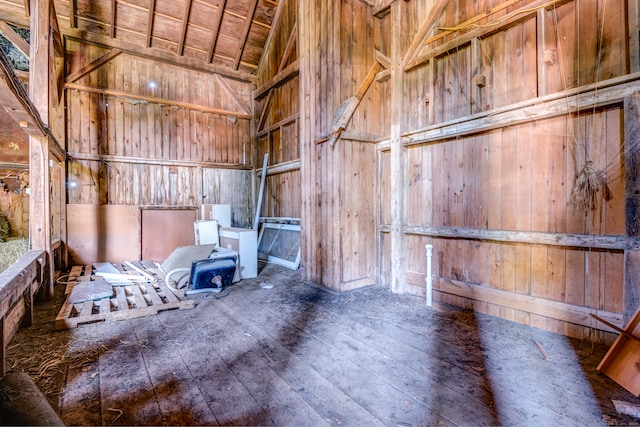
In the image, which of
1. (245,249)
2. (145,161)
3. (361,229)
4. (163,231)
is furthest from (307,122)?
(163,231)

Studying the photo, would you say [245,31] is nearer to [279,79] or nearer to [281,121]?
[279,79]

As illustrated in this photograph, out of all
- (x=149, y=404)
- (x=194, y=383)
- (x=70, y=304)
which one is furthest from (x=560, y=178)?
(x=70, y=304)

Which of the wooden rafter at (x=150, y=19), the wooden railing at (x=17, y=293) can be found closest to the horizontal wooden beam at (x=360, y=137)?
the wooden railing at (x=17, y=293)

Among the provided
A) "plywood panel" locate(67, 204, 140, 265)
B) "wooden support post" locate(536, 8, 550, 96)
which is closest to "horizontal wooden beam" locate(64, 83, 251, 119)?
"plywood panel" locate(67, 204, 140, 265)

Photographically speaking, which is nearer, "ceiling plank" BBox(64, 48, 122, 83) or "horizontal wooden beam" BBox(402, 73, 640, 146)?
"horizontal wooden beam" BBox(402, 73, 640, 146)

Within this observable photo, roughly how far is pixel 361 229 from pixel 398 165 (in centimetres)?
97

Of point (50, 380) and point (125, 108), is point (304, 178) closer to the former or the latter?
point (50, 380)

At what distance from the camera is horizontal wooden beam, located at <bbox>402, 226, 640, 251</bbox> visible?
2246mm

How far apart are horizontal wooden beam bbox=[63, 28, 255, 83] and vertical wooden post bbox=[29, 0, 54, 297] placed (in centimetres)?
226

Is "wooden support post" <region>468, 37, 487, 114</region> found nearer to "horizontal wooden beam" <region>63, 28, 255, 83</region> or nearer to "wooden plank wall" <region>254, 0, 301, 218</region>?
"wooden plank wall" <region>254, 0, 301, 218</region>

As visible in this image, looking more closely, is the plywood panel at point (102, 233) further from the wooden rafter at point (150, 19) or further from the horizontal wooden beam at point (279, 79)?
the horizontal wooden beam at point (279, 79)

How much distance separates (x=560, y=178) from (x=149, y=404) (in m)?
3.43

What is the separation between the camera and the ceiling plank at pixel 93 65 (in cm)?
523

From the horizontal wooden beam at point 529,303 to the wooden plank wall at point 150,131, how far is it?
→ 5030 mm
